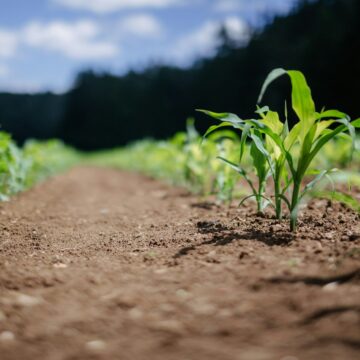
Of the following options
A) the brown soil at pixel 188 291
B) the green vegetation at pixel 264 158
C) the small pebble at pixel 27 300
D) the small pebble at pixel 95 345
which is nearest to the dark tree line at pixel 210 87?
the green vegetation at pixel 264 158

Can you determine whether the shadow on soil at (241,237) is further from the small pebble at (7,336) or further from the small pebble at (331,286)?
the small pebble at (7,336)

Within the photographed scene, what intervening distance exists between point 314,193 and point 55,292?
108cm

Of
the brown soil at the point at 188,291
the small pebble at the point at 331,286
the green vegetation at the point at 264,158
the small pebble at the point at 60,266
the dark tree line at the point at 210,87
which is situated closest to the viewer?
the brown soil at the point at 188,291

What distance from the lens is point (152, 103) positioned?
125 ft

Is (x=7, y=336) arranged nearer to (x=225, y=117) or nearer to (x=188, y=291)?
(x=188, y=291)

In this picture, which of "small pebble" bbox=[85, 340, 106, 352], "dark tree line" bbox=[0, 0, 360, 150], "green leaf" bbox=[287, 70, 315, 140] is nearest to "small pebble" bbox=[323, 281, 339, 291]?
"small pebble" bbox=[85, 340, 106, 352]

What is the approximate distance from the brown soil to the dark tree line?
1267 cm

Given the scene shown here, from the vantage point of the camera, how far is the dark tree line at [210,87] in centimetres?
1531

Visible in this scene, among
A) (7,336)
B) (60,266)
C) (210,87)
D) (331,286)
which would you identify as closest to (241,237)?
(331,286)

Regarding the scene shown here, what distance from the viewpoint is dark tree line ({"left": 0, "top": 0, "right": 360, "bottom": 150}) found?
15.3 metres

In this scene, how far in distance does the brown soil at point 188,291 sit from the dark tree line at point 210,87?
41.6ft

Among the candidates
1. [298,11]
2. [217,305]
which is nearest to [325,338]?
[217,305]

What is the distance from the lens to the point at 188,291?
1.35 meters

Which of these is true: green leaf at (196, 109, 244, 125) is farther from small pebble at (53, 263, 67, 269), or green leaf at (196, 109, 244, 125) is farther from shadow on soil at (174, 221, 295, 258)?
small pebble at (53, 263, 67, 269)
